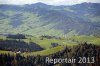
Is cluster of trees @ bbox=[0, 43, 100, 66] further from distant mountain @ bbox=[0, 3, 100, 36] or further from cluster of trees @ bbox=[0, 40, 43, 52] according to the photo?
distant mountain @ bbox=[0, 3, 100, 36]

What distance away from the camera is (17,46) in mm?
18469

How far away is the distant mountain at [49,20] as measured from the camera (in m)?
18.3

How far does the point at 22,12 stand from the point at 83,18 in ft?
9.44

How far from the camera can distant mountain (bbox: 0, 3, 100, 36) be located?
1834cm

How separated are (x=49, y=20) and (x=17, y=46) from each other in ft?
6.47

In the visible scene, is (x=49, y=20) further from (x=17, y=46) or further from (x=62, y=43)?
(x=17, y=46)

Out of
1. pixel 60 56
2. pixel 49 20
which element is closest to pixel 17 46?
pixel 49 20

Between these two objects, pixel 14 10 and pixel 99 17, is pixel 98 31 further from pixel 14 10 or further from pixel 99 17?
pixel 14 10

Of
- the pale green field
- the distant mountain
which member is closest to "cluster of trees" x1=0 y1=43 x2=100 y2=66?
the pale green field

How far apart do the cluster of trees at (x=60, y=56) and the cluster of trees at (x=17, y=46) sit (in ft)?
1.13

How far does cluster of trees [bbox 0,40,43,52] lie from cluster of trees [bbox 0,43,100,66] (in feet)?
1.13

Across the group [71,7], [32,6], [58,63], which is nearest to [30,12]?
[32,6]

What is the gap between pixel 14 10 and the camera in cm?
1962

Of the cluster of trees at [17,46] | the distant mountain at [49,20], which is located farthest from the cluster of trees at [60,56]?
the distant mountain at [49,20]
